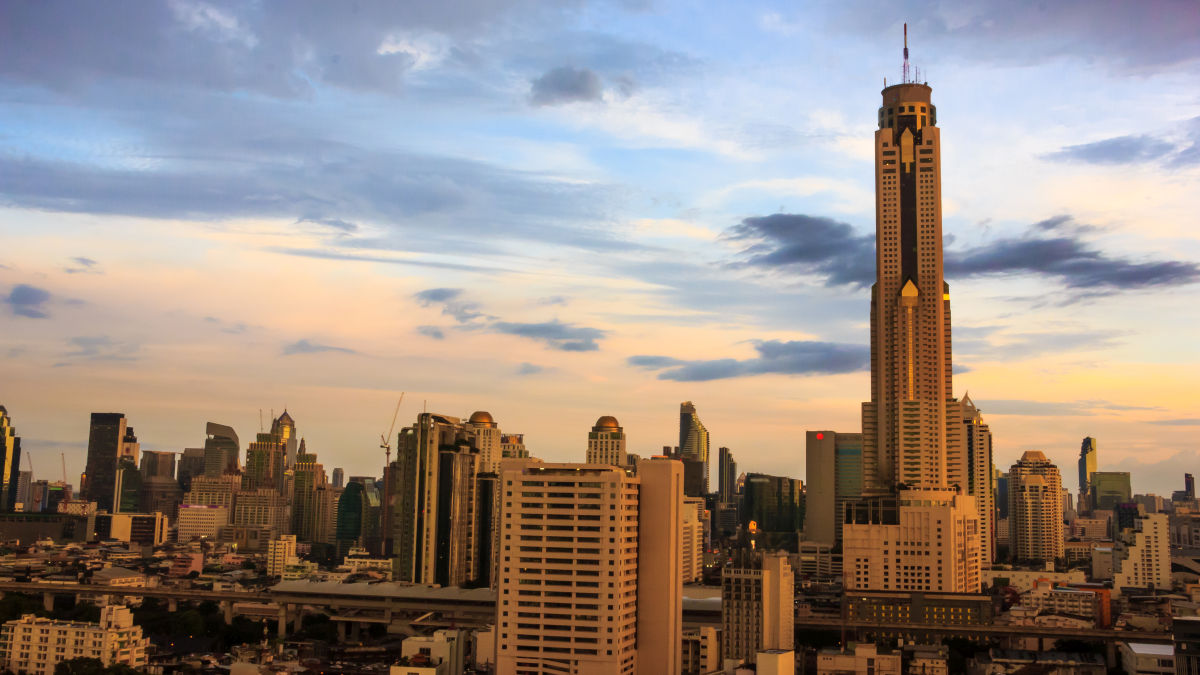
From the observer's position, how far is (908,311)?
15150 cm

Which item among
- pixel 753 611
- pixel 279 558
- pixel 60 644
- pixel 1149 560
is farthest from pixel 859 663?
pixel 279 558

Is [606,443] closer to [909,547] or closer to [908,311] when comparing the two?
[908,311]

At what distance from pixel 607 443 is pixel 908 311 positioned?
50.0 m

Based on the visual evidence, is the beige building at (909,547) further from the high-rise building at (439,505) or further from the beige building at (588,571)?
the beige building at (588,571)

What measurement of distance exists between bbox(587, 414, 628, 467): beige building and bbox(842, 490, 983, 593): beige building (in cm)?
5144

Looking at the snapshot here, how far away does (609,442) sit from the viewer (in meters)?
180

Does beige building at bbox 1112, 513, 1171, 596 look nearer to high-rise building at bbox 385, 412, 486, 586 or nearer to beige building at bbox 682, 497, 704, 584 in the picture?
beige building at bbox 682, 497, 704, 584

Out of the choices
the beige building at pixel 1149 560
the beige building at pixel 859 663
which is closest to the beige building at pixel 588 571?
the beige building at pixel 859 663

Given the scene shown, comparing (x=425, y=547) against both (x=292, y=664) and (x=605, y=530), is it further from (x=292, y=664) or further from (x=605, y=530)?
(x=605, y=530)

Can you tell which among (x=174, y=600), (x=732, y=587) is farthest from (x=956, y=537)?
(x=174, y=600)

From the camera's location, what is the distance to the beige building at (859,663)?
87.8 metres

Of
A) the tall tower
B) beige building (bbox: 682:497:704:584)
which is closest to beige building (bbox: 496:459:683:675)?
the tall tower

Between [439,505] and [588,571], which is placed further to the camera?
[439,505]

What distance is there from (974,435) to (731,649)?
4086 inches
